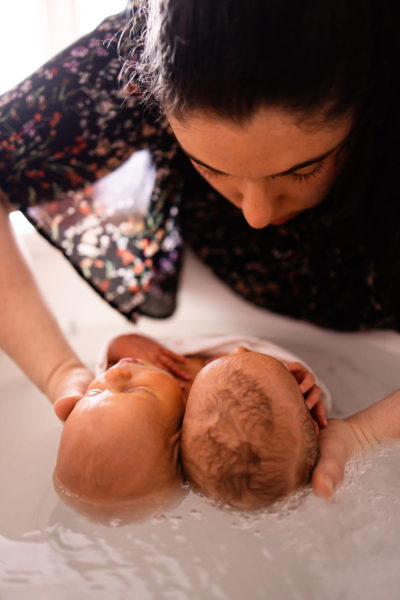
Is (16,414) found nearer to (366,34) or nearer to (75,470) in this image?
(75,470)

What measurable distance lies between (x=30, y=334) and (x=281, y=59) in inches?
25.2

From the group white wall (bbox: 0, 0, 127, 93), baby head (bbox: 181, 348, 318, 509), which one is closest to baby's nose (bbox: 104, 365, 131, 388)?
baby head (bbox: 181, 348, 318, 509)

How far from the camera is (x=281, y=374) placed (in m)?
0.79

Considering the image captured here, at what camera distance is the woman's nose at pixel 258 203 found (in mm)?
776

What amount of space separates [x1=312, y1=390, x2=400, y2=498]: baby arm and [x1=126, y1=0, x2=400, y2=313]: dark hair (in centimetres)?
39

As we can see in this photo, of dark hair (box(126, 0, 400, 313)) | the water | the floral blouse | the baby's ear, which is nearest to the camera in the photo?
dark hair (box(126, 0, 400, 313))

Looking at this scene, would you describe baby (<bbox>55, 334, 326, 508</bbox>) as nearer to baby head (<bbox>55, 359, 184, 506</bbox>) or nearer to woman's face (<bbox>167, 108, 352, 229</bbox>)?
baby head (<bbox>55, 359, 184, 506</bbox>)

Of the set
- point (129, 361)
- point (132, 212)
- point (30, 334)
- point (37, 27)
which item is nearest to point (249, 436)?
point (129, 361)

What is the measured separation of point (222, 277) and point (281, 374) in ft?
2.23

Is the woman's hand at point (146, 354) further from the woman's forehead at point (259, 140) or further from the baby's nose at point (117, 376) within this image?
the woman's forehead at point (259, 140)

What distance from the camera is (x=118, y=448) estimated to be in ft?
2.52

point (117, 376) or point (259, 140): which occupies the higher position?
point (259, 140)

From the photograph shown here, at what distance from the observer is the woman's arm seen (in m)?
1.00

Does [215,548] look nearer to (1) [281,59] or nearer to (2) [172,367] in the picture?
(2) [172,367]
